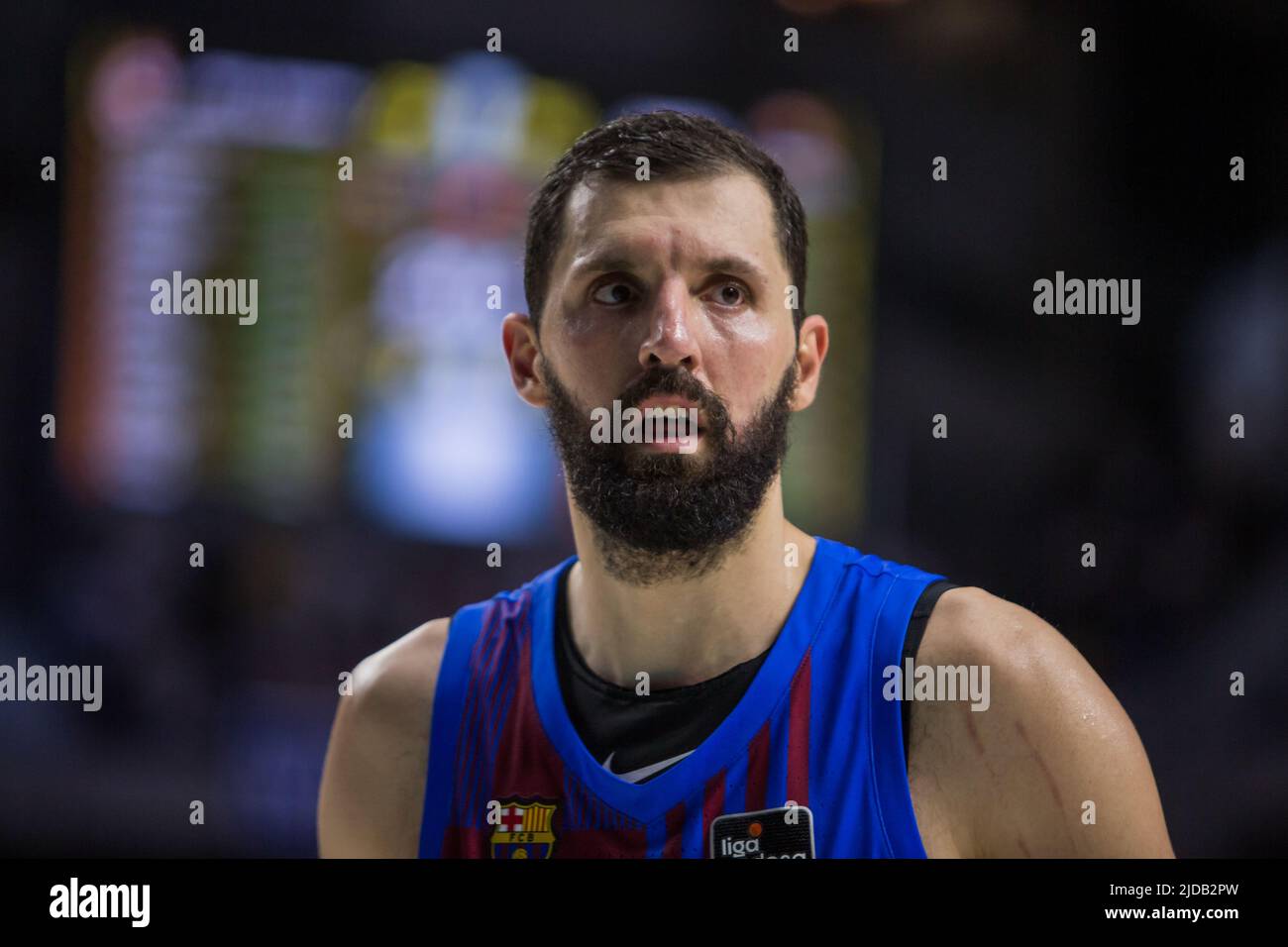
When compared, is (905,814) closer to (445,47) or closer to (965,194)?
(965,194)

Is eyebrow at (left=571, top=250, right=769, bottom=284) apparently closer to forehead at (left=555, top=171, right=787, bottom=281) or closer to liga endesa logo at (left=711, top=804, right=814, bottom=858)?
forehead at (left=555, top=171, right=787, bottom=281)

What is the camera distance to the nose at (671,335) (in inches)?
90.2

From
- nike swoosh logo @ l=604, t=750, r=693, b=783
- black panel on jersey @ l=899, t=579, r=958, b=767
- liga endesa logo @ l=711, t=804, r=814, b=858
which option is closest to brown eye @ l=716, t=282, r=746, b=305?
black panel on jersey @ l=899, t=579, r=958, b=767

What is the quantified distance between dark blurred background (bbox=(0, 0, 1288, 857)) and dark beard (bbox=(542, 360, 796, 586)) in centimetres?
85

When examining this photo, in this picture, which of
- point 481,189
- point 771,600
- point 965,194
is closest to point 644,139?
point 771,600

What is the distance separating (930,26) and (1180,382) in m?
1.26

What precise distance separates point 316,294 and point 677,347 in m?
2.61

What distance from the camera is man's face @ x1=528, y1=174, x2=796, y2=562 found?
91.8 inches

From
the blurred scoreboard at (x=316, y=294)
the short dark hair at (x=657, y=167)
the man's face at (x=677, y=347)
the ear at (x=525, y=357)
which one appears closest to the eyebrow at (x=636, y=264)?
the man's face at (x=677, y=347)

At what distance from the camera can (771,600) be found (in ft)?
7.99

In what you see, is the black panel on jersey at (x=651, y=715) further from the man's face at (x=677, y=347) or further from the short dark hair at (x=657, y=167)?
the short dark hair at (x=657, y=167)

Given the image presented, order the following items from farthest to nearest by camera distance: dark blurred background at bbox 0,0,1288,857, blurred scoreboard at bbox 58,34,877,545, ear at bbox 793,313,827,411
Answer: blurred scoreboard at bbox 58,34,877,545 → dark blurred background at bbox 0,0,1288,857 → ear at bbox 793,313,827,411

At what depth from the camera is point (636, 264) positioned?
237cm

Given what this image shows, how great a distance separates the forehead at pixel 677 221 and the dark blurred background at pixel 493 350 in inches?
33.7
